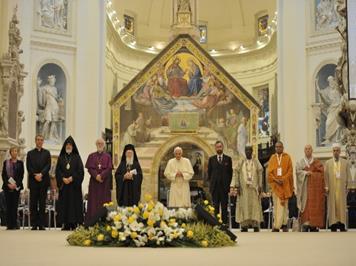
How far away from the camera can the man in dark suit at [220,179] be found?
1298 cm

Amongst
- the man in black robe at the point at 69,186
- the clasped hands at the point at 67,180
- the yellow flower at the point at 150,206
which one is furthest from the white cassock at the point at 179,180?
the yellow flower at the point at 150,206

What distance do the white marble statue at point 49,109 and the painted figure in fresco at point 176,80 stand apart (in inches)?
160

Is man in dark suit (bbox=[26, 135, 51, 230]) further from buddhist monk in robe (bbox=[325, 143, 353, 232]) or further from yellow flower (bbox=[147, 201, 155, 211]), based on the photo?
yellow flower (bbox=[147, 201, 155, 211])

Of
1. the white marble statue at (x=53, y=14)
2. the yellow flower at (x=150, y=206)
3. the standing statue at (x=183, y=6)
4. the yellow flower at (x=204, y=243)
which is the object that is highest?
the standing statue at (x=183, y=6)

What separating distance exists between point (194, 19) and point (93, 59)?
7.18 meters

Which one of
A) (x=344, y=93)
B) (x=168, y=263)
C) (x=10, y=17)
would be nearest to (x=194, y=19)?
(x=10, y=17)

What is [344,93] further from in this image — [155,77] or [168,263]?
[155,77]

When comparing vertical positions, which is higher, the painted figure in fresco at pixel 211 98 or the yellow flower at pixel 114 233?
the painted figure in fresco at pixel 211 98

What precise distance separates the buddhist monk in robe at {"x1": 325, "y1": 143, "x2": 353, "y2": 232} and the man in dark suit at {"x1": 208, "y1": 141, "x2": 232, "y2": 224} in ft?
6.28

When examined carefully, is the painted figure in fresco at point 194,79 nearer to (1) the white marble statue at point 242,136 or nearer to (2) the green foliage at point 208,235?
(1) the white marble statue at point 242,136

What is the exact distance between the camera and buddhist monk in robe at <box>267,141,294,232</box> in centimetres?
1257

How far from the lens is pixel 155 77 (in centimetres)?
2414

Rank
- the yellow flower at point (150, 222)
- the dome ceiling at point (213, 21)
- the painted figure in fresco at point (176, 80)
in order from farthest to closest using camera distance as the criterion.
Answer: the dome ceiling at point (213, 21), the painted figure in fresco at point (176, 80), the yellow flower at point (150, 222)

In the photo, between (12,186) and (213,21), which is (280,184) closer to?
(12,186)
